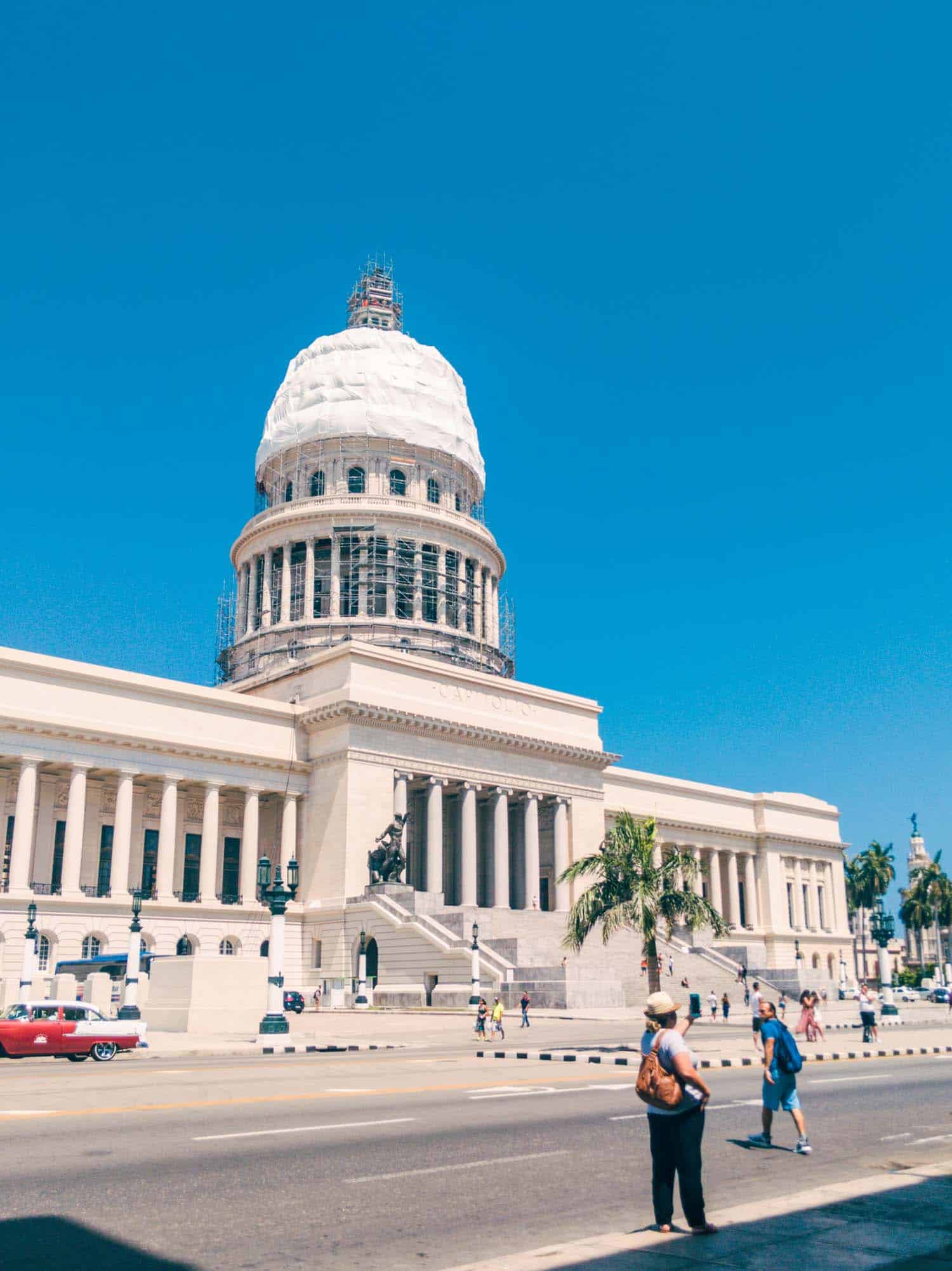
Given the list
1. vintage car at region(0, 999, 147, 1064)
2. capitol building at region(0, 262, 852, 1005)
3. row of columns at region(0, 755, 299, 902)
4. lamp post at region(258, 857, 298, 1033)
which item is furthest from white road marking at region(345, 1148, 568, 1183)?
row of columns at region(0, 755, 299, 902)

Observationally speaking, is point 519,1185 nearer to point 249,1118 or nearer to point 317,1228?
point 317,1228

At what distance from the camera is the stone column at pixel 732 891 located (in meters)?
99.1

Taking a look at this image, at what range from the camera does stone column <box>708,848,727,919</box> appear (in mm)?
97812

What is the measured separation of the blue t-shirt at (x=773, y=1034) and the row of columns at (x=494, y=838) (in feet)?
175

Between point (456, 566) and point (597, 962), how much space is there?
Result: 41.9 metres

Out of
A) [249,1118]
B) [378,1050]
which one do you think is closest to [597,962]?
[378,1050]

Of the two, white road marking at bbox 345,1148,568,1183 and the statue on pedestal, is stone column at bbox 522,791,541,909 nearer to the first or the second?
the statue on pedestal

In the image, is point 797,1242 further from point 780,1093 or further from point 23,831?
point 23,831

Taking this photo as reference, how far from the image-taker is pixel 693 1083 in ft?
31.1

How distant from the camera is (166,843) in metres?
62.7

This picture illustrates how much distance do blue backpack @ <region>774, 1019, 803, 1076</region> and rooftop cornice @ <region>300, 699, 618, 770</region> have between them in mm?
53773

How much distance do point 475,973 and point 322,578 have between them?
144ft

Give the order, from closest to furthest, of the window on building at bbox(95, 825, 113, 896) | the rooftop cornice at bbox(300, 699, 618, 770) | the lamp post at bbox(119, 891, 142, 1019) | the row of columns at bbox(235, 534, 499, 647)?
the lamp post at bbox(119, 891, 142, 1019) < the window on building at bbox(95, 825, 113, 896) < the rooftop cornice at bbox(300, 699, 618, 770) < the row of columns at bbox(235, 534, 499, 647)

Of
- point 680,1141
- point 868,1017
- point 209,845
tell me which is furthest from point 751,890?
point 680,1141
